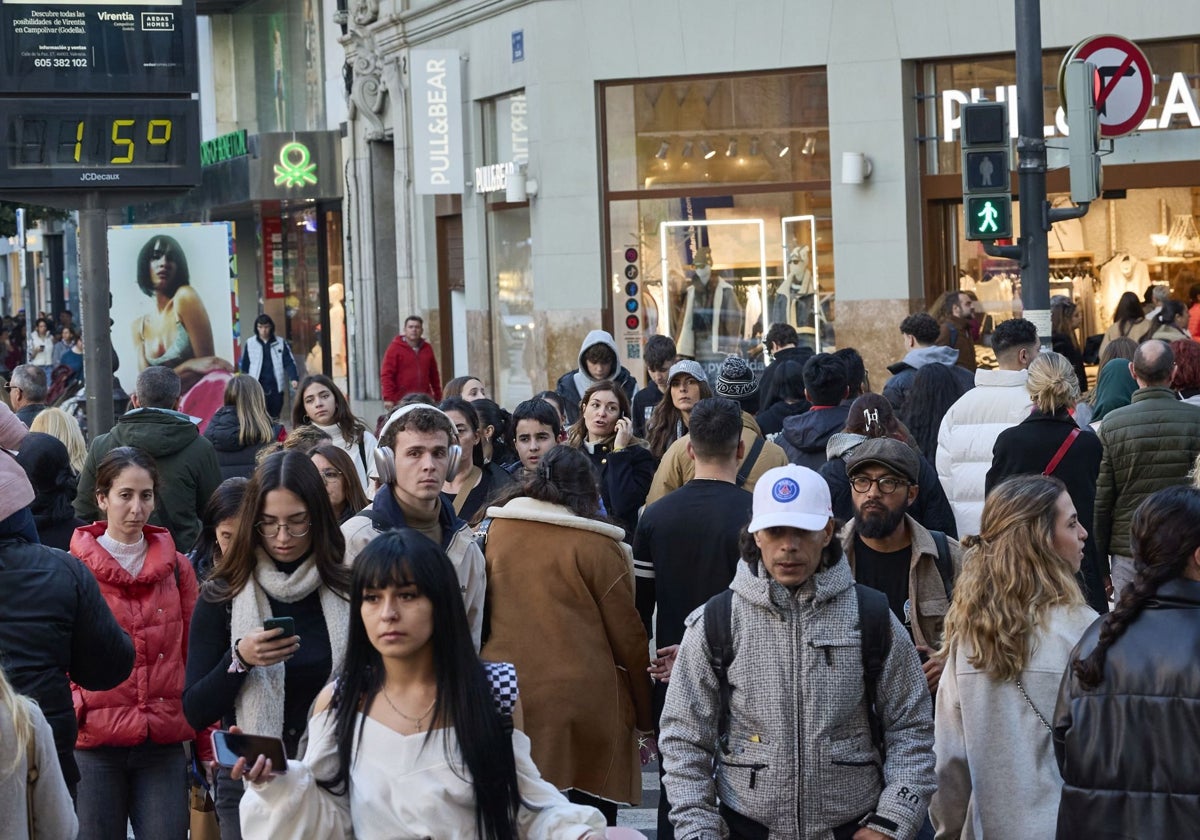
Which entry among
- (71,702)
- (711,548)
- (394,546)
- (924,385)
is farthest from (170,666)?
(924,385)

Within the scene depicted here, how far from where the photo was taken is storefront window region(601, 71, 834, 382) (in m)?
19.7

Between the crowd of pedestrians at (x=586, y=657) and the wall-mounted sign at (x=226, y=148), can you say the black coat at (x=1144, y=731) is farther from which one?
the wall-mounted sign at (x=226, y=148)

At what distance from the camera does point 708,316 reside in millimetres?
20500

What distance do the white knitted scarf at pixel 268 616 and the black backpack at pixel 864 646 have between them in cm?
115

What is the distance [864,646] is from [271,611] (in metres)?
1.81

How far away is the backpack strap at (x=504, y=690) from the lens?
4.12m

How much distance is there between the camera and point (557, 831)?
4047 mm

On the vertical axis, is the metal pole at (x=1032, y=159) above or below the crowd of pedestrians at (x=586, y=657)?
above

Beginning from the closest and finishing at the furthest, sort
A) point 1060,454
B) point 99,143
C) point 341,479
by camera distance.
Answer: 1. point 341,479
2. point 1060,454
3. point 99,143

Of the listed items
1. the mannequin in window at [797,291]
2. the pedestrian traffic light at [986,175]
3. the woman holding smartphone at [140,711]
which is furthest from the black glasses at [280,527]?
the mannequin in window at [797,291]

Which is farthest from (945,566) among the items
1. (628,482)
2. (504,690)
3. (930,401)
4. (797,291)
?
(797,291)

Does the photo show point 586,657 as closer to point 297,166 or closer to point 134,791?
point 134,791

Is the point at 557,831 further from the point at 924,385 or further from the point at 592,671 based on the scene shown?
the point at 924,385

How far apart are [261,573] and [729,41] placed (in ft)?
Answer: 50.0
